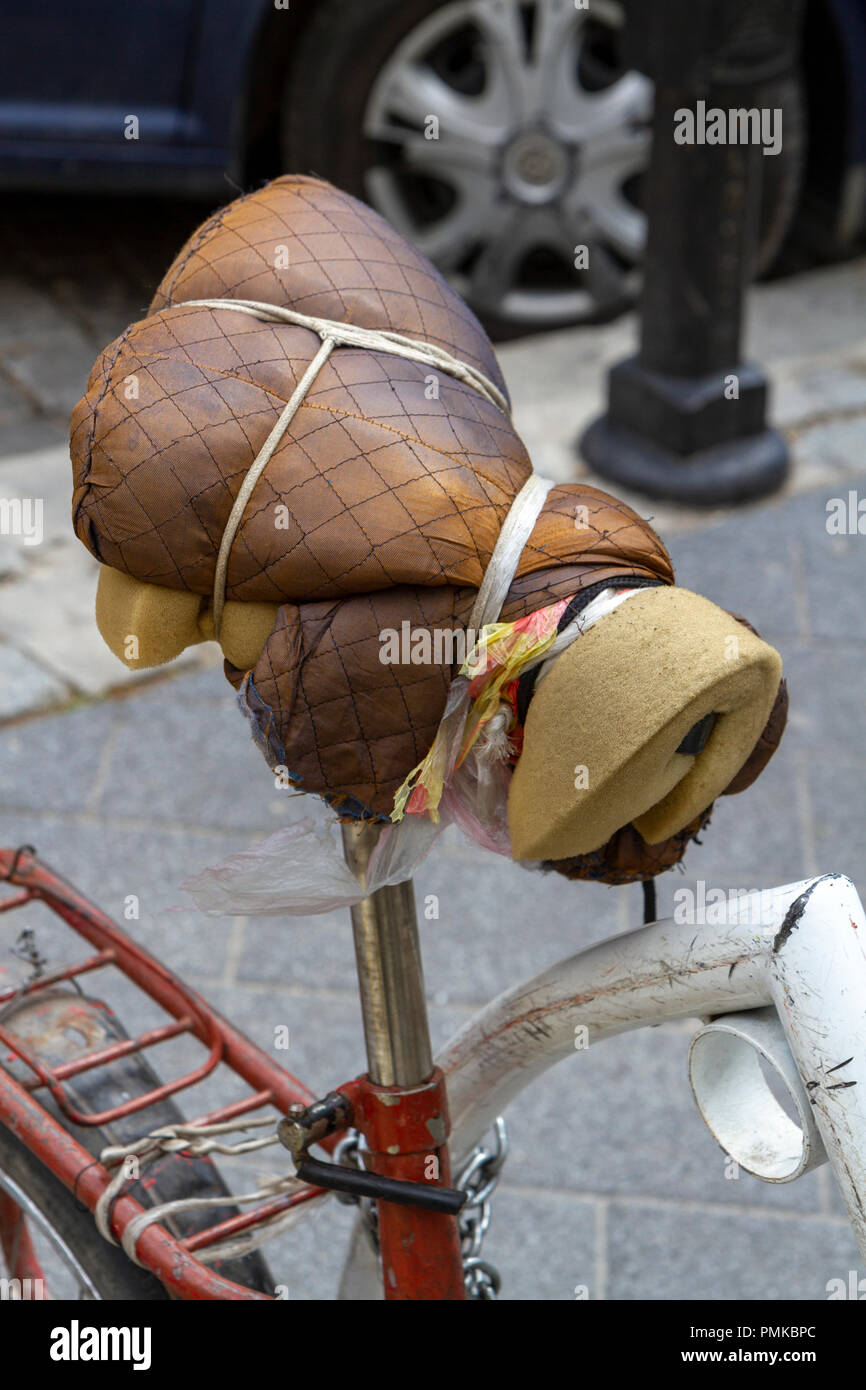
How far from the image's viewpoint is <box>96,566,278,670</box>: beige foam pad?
116 centimetres

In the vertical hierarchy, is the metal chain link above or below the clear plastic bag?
below

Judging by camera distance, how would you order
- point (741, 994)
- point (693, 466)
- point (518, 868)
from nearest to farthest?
point (741, 994)
point (518, 868)
point (693, 466)

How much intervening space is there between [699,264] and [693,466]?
0.49 m

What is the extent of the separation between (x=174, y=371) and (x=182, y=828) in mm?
2044

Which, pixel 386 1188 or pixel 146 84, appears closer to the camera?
pixel 386 1188

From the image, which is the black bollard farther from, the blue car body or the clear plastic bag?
the clear plastic bag

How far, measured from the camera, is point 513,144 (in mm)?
4203

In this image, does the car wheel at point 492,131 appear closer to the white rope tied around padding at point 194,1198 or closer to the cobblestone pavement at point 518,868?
the cobblestone pavement at point 518,868

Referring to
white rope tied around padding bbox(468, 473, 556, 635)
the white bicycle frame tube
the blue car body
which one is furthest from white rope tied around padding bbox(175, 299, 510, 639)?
the blue car body

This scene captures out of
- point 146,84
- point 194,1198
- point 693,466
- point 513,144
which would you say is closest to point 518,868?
point 693,466

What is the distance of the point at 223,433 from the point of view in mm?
1104

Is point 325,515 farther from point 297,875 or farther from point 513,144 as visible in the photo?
point 513,144

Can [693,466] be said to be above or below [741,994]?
above

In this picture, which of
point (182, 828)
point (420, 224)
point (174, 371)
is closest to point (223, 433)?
point (174, 371)
